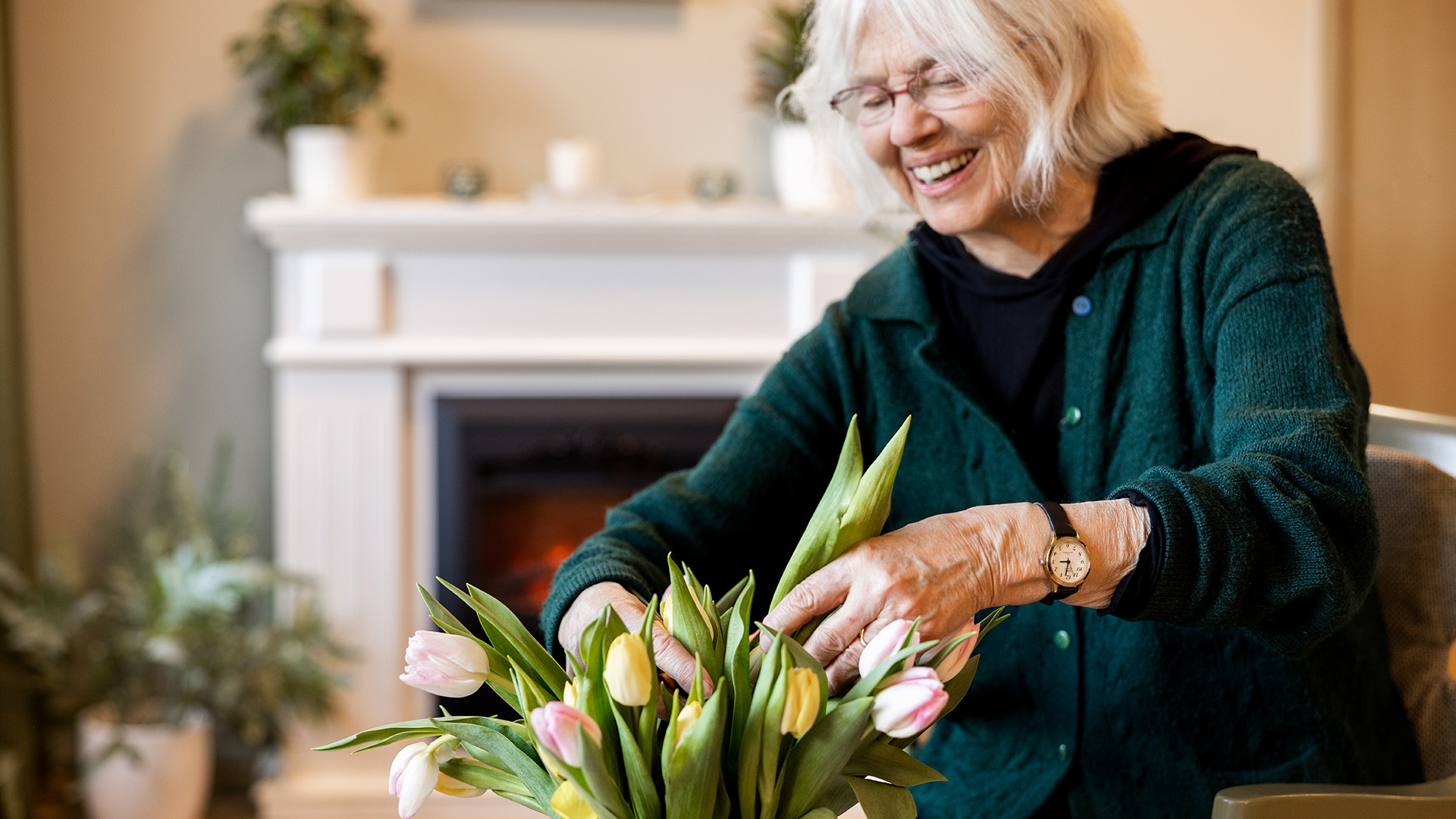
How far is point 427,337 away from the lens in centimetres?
286

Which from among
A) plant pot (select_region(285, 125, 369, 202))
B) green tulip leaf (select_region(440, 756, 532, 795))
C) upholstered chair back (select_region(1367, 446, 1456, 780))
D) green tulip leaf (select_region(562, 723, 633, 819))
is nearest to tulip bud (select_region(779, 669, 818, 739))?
green tulip leaf (select_region(562, 723, 633, 819))

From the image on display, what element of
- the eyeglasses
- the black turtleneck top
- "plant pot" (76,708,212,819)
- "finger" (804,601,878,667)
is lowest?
"plant pot" (76,708,212,819)

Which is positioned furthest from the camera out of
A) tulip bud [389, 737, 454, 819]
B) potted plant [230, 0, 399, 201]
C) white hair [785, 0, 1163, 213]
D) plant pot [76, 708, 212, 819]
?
potted plant [230, 0, 399, 201]

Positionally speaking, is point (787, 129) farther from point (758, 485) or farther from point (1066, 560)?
point (1066, 560)

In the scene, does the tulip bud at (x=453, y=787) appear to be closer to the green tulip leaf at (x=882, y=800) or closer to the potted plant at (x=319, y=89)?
the green tulip leaf at (x=882, y=800)

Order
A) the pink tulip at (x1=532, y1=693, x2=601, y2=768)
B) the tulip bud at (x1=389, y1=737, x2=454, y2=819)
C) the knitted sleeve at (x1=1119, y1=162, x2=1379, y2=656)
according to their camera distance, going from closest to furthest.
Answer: the pink tulip at (x1=532, y1=693, x2=601, y2=768)
the tulip bud at (x1=389, y1=737, x2=454, y2=819)
the knitted sleeve at (x1=1119, y1=162, x2=1379, y2=656)

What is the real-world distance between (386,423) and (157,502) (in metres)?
0.59

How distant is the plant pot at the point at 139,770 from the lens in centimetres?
254

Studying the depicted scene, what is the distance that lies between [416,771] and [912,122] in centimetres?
72

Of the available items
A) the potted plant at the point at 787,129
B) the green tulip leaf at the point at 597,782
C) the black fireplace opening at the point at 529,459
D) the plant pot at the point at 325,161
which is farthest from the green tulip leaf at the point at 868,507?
the plant pot at the point at 325,161

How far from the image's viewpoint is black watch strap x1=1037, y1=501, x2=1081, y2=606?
829mm

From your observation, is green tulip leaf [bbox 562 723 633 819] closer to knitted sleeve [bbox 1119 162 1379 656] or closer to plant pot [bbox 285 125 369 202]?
knitted sleeve [bbox 1119 162 1379 656]

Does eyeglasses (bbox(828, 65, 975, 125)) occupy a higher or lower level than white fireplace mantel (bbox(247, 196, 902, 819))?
higher

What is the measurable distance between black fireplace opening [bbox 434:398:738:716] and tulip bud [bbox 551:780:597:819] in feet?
7.17
